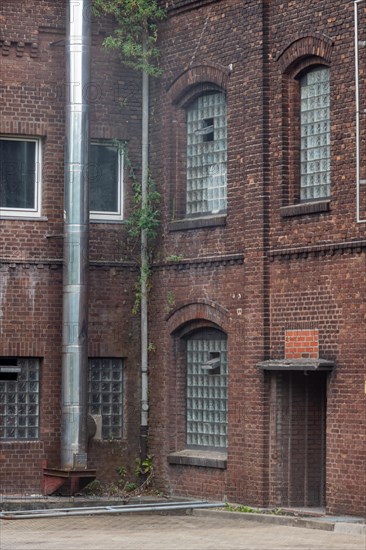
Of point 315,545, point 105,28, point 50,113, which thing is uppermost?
point 105,28

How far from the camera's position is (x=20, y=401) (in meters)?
24.2

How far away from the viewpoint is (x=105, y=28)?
25094mm

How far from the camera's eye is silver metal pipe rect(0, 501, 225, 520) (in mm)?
21594

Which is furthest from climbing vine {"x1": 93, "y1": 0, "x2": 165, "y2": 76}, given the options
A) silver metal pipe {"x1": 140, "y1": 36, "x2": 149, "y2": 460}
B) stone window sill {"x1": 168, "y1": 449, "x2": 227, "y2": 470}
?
stone window sill {"x1": 168, "y1": 449, "x2": 227, "y2": 470}

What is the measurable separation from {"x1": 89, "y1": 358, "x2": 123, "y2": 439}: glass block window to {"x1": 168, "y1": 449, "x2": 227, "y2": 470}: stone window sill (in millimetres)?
1198

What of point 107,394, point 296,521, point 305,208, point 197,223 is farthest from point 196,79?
point 296,521

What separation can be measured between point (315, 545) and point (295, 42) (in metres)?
7.85

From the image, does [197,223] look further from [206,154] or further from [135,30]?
[135,30]

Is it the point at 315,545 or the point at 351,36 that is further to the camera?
the point at 351,36

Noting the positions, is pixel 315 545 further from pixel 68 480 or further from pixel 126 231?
pixel 126 231

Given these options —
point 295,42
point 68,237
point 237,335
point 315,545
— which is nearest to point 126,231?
point 68,237

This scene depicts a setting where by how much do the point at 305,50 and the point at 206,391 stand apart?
19.3 ft

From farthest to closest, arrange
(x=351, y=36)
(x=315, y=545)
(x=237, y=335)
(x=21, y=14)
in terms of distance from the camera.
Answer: (x=21, y=14) → (x=237, y=335) → (x=351, y=36) → (x=315, y=545)

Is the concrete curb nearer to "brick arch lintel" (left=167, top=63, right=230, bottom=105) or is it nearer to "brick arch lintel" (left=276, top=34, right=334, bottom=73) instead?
"brick arch lintel" (left=276, top=34, right=334, bottom=73)
